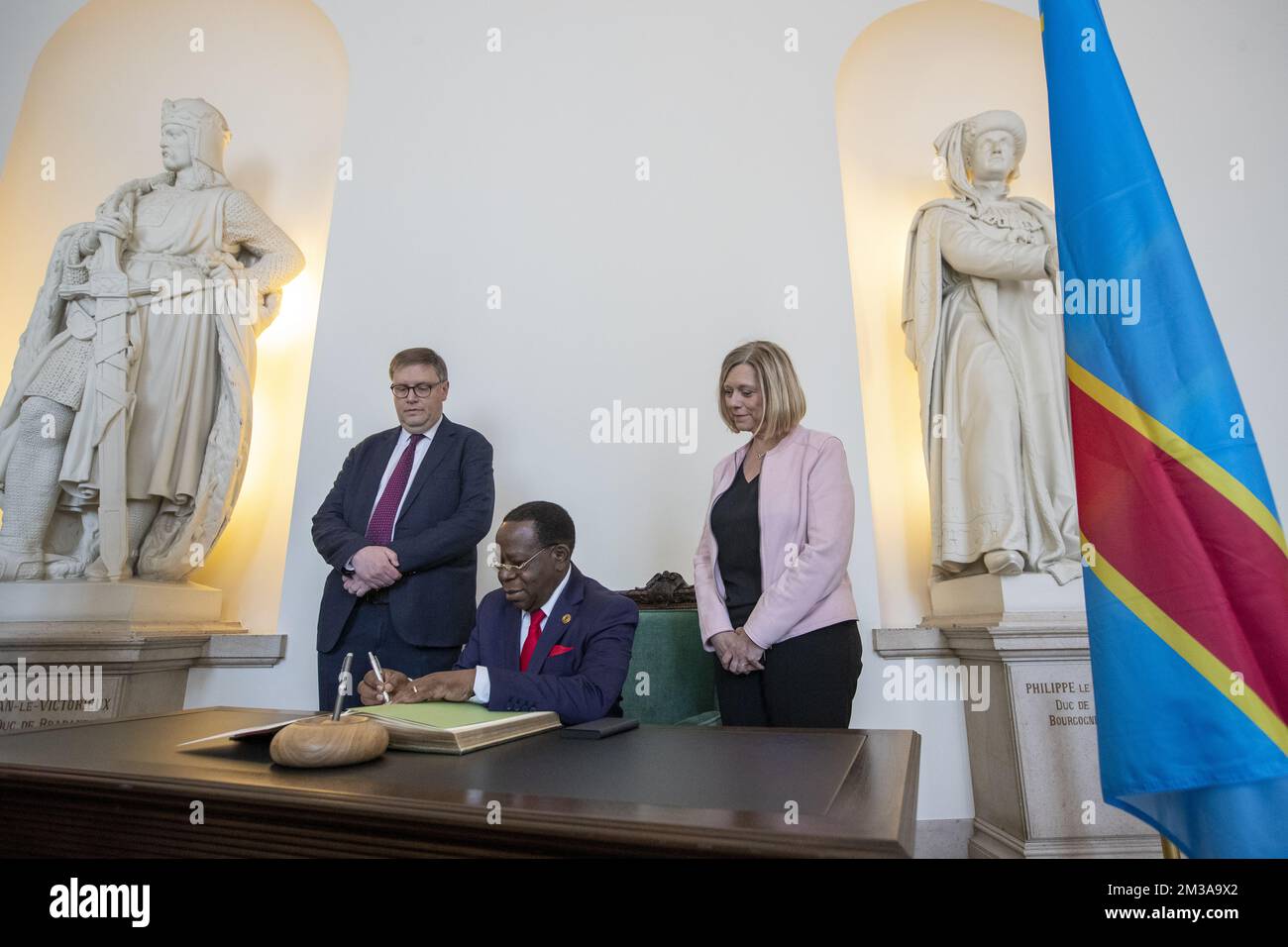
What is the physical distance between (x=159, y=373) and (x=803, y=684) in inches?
122

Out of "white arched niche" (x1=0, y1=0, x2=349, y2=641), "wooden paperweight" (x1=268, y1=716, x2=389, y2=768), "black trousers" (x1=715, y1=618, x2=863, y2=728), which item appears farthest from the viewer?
"white arched niche" (x1=0, y1=0, x2=349, y2=641)

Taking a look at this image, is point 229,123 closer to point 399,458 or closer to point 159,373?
point 159,373

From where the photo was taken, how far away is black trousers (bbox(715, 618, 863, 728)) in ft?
7.59

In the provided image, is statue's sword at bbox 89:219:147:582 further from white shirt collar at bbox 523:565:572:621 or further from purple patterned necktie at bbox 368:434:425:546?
white shirt collar at bbox 523:565:572:621

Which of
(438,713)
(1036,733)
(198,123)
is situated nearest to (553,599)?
(438,713)

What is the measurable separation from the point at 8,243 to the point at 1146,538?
5618 millimetres

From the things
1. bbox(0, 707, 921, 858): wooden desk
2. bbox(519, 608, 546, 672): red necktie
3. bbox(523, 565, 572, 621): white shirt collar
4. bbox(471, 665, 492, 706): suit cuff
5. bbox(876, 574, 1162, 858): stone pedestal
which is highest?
bbox(523, 565, 572, 621): white shirt collar

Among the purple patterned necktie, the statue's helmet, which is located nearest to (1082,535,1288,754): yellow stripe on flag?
the purple patterned necktie

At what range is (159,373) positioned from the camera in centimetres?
373

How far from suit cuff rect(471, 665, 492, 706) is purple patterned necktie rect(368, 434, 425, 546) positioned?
1155mm

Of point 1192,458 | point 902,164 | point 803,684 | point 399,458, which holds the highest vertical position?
point 902,164

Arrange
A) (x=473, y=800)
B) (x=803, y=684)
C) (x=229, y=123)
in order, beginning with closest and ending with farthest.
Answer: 1. (x=473, y=800)
2. (x=803, y=684)
3. (x=229, y=123)

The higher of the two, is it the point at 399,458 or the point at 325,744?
the point at 399,458
